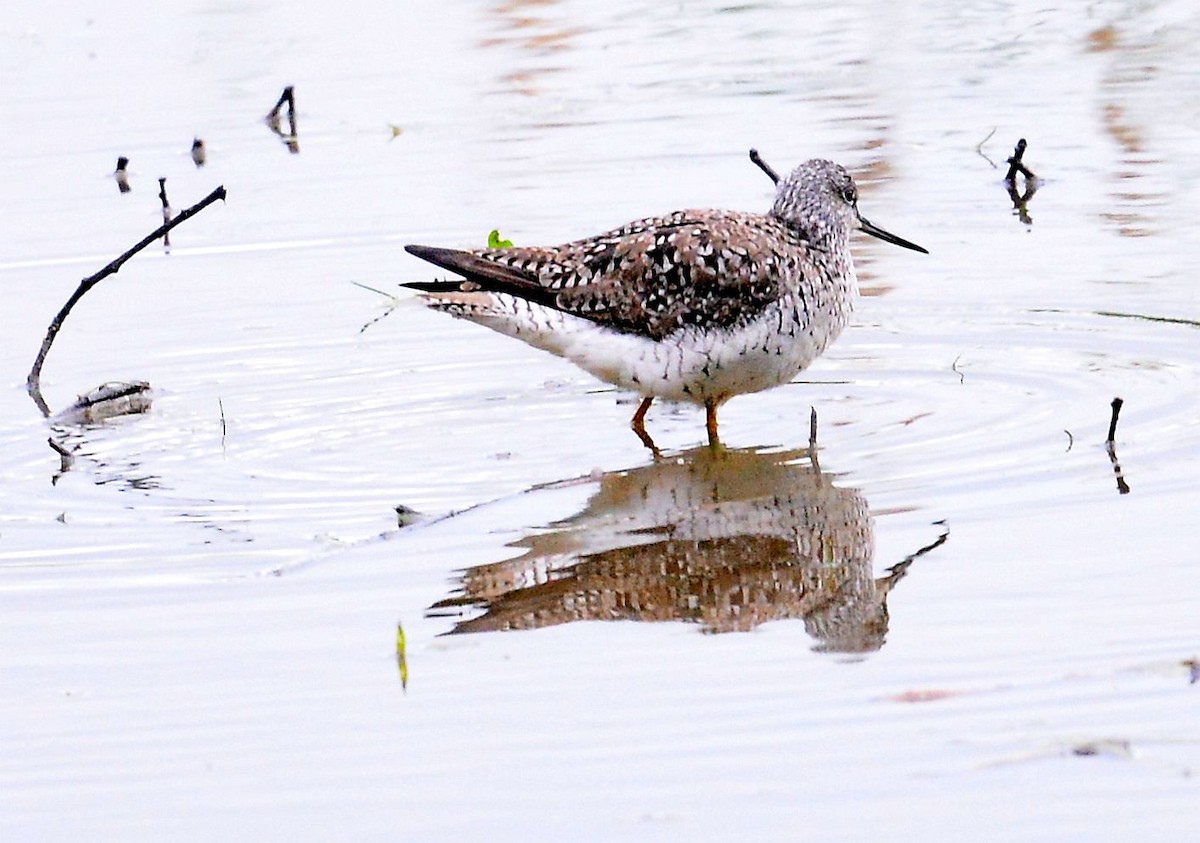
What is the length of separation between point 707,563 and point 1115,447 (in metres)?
1.65

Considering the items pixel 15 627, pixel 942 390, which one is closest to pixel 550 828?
pixel 15 627

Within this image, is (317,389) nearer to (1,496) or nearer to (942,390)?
(1,496)

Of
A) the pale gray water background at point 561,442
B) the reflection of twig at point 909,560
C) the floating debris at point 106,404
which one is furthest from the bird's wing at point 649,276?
the reflection of twig at point 909,560

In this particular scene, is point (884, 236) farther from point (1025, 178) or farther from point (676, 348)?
point (1025, 178)

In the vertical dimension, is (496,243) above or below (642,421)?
above

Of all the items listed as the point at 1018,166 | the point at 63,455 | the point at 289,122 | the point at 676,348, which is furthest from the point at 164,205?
the point at 1018,166

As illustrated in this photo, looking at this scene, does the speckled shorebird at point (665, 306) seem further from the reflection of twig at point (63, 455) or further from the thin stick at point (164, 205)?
the thin stick at point (164, 205)

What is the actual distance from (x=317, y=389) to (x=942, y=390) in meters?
2.56

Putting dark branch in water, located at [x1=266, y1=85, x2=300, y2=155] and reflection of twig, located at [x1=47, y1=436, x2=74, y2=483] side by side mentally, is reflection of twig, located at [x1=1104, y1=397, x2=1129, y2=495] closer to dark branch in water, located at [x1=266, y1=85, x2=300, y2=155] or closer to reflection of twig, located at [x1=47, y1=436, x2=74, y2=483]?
reflection of twig, located at [x1=47, y1=436, x2=74, y2=483]

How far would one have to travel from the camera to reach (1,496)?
715 cm

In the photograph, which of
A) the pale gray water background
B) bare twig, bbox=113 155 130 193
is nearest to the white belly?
the pale gray water background

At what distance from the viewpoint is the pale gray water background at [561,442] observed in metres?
4.46

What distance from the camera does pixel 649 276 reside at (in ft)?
26.0

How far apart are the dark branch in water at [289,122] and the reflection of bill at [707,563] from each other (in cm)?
620
